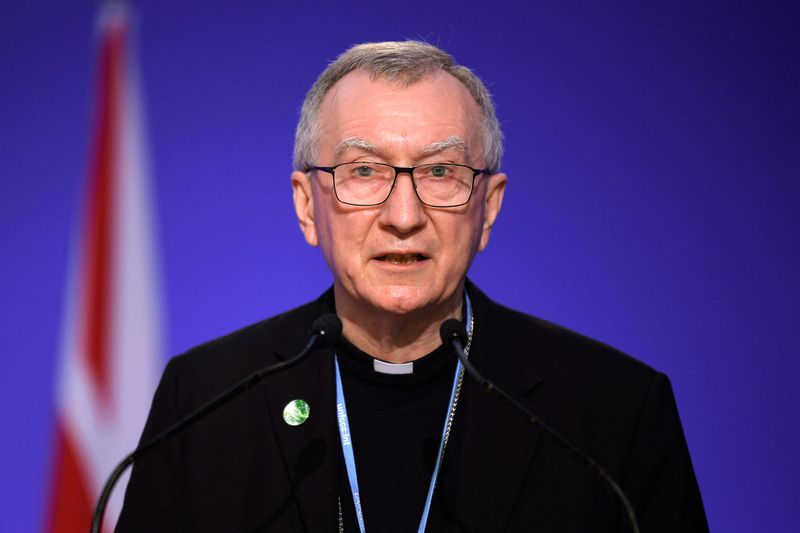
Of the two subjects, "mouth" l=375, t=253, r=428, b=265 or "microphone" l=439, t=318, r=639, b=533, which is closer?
"microphone" l=439, t=318, r=639, b=533

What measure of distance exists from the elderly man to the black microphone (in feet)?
1.00

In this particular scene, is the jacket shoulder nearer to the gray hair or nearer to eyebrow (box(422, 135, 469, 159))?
the gray hair

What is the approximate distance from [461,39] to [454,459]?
4.58ft

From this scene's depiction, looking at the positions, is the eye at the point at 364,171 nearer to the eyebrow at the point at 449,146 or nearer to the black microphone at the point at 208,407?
the eyebrow at the point at 449,146

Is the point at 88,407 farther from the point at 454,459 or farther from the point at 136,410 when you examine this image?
the point at 454,459

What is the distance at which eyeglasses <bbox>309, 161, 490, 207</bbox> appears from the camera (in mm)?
1869

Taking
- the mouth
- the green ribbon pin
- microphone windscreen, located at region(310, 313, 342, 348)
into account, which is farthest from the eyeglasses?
the green ribbon pin

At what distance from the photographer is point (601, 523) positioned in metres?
1.85

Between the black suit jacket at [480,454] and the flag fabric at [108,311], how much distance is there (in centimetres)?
82

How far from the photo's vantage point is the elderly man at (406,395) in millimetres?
1864

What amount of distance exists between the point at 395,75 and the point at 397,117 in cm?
12

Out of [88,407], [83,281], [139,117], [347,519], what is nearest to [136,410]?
[88,407]

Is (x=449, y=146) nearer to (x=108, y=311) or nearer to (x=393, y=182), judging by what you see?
(x=393, y=182)

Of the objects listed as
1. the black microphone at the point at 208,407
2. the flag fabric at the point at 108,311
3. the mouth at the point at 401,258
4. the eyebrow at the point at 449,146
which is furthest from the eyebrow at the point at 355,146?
the flag fabric at the point at 108,311
